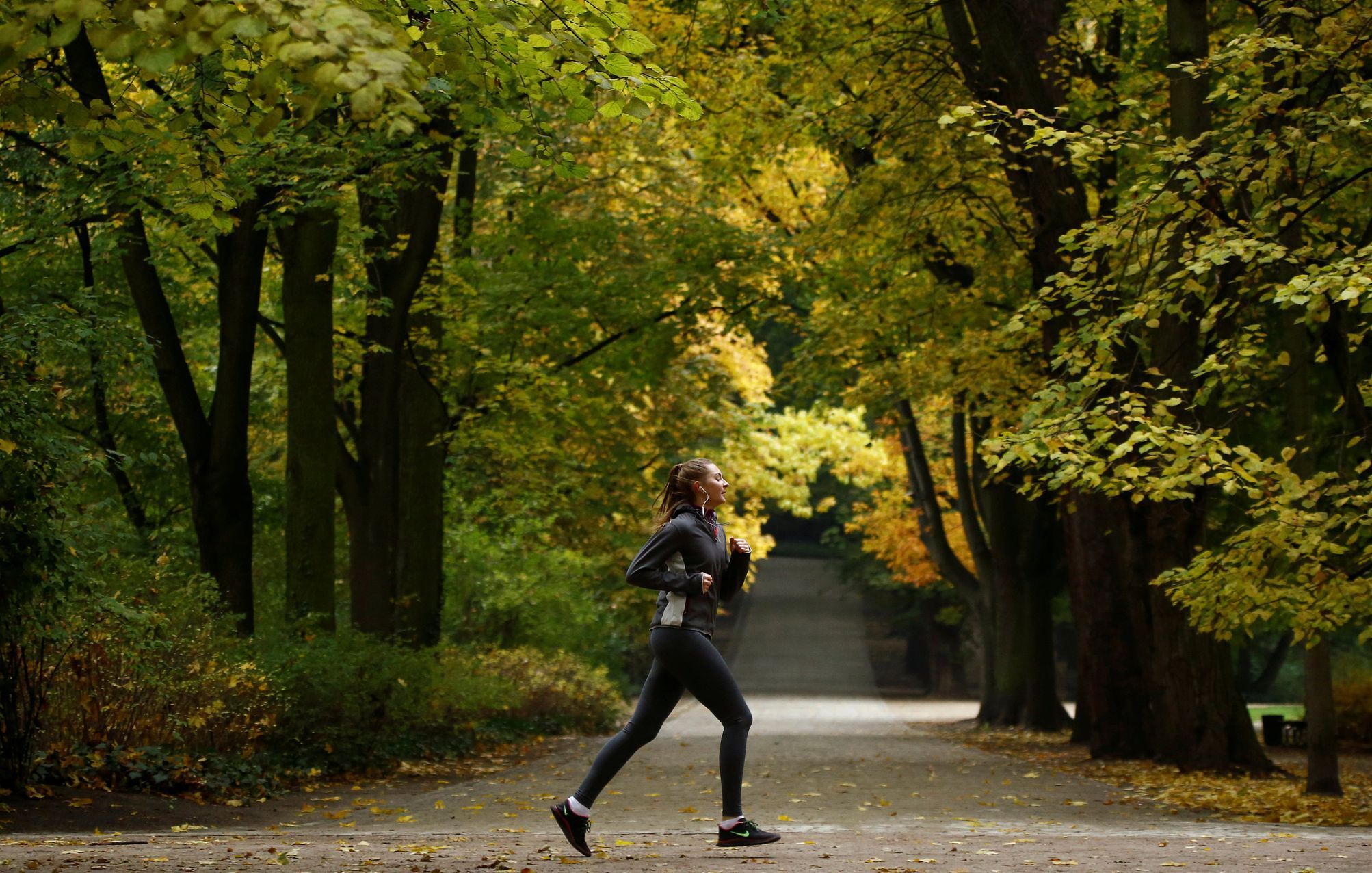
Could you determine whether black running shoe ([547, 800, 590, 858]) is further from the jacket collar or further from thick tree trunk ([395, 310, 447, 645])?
thick tree trunk ([395, 310, 447, 645])

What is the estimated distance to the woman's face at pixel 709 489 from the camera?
6840 mm

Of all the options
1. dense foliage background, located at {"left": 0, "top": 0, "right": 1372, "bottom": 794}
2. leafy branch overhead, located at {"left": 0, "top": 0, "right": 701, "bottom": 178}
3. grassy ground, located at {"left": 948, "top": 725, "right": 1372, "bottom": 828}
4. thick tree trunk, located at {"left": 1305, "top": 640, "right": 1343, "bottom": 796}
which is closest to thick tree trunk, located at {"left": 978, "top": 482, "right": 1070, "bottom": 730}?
dense foliage background, located at {"left": 0, "top": 0, "right": 1372, "bottom": 794}

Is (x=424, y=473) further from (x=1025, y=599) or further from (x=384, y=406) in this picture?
(x=1025, y=599)

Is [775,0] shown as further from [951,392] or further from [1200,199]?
[951,392]

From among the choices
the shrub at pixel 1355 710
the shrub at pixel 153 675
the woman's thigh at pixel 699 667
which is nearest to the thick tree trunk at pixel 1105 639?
the shrub at pixel 1355 710

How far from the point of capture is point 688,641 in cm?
660

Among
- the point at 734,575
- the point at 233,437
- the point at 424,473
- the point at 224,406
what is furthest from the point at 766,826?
the point at 424,473

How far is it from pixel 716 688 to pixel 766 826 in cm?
332

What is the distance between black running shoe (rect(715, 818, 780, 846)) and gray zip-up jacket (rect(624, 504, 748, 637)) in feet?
3.01

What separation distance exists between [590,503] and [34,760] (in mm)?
18043

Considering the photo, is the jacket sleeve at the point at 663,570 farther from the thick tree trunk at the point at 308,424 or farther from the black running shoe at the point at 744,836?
the thick tree trunk at the point at 308,424

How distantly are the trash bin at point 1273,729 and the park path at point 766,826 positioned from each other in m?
4.57

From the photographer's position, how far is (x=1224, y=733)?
1412 cm

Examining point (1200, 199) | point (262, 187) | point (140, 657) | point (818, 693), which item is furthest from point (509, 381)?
point (818, 693)
